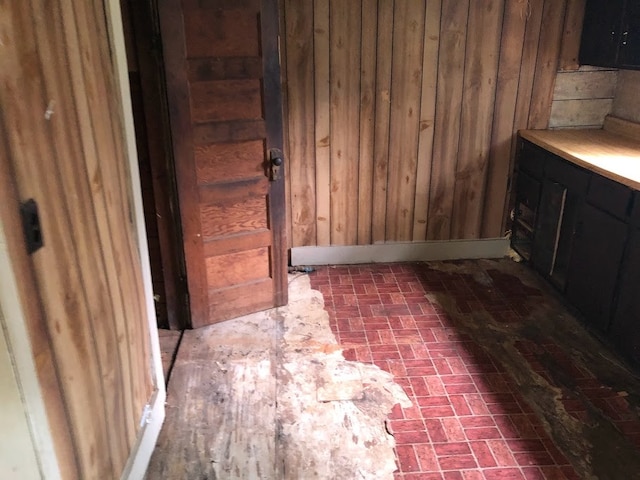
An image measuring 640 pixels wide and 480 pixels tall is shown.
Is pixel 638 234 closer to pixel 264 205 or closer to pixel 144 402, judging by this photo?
pixel 264 205

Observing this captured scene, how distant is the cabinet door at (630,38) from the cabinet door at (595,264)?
96 centimetres

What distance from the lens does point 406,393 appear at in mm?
2637

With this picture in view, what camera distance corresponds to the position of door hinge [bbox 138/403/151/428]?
7.20 feet

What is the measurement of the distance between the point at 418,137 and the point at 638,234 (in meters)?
1.63

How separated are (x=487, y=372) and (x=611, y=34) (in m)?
2.26

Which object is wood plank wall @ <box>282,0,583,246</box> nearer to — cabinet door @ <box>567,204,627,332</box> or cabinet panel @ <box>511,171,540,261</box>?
cabinet panel @ <box>511,171,540,261</box>

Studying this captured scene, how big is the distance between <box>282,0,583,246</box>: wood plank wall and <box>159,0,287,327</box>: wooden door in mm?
662

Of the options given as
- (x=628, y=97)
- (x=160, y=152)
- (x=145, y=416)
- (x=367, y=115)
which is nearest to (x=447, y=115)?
(x=367, y=115)

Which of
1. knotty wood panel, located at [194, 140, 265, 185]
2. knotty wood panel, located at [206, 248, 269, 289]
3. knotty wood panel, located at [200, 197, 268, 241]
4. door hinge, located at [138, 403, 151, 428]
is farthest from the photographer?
knotty wood panel, located at [206, 248, 269, 289]

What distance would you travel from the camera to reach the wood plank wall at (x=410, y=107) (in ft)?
11.7

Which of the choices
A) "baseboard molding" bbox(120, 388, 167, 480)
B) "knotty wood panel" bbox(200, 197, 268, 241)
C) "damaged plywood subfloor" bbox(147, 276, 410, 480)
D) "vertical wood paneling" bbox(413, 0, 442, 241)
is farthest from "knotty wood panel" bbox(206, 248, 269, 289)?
"vertical wood paneling" bbox(413, 0, 442, 241)

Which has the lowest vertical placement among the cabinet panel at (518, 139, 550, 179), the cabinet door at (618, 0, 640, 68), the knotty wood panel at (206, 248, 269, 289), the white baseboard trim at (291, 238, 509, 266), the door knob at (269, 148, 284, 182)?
the white baseboard trim at (291, 238, 509, 266)

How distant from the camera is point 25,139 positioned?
1.31m

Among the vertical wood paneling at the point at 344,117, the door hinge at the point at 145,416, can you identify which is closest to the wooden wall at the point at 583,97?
the vertical wood paneling at the point at 344,117
